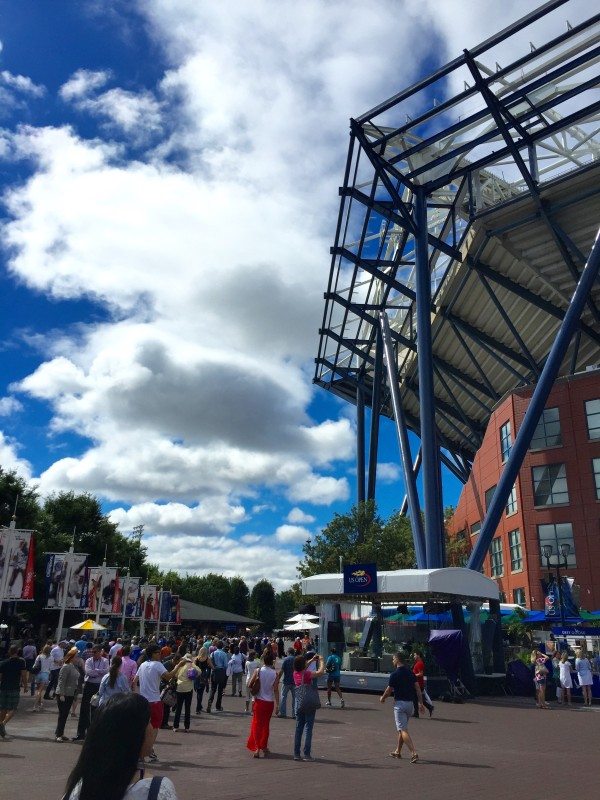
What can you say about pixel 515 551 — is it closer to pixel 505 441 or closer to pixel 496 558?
pixel 496 558

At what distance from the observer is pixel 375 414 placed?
149ft

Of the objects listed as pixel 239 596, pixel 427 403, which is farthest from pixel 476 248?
pixel 239 596

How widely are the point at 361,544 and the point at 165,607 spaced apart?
15.1 meters

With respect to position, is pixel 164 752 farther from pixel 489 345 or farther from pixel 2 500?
pixel 489 345

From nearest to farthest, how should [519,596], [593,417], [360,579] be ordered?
[360,579] → [593,417] → [519,596]

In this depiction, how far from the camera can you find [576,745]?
12594 millimetres

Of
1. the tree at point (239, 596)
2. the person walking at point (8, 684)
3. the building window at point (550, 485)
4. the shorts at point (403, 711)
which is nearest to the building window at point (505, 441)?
Answer: the building window at point (550, 485)

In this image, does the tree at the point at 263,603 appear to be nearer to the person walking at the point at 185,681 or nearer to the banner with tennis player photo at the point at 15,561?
the banner with tennis player photo at the point at 15,561

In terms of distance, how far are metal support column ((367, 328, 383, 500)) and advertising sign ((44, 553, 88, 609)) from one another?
2164cm

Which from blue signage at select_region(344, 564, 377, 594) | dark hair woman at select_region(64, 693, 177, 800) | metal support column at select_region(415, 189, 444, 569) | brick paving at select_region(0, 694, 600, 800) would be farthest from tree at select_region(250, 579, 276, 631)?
dark hair woman at select_region(64, 693, 177, 800)

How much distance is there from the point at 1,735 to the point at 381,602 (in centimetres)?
1672

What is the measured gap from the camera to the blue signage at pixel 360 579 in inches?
928

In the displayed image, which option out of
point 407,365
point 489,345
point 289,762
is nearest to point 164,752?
point 289,762

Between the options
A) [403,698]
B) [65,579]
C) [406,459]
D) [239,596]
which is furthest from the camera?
[239,596]
